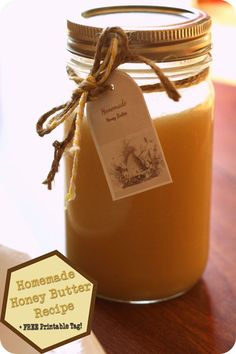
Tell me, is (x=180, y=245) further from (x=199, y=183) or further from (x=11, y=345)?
(x=11, y=345)

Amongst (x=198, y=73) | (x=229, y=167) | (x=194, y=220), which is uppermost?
(x=198, y=73)

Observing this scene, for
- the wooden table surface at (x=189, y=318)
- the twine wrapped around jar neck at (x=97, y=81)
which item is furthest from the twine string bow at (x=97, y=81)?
the wooden table surface at (x=189, y=318)

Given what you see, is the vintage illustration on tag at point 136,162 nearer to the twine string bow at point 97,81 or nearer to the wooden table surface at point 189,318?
the twine string bow at point 97,81

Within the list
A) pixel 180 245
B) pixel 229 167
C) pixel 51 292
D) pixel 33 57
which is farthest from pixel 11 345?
pixel 33 57

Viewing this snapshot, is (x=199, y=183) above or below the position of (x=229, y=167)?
above

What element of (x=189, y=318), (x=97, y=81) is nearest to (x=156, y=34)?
(x=97, y=81)

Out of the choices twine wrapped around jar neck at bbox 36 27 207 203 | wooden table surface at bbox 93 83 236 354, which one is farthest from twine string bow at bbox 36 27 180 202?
wooden table surface at bbox 93 83 236 354
